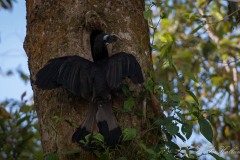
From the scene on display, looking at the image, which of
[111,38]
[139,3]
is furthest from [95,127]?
[139,3]

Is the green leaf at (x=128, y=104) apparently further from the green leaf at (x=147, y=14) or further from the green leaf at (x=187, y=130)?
the green leaf at (x=147, y=14)

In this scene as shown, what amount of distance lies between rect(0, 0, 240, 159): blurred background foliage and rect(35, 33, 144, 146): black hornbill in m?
0.23

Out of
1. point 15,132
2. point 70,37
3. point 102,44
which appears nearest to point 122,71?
point 102,44

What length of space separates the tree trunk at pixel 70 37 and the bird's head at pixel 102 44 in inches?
2.9

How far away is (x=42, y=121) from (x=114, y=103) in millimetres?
538

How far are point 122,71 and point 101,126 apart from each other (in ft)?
1.29

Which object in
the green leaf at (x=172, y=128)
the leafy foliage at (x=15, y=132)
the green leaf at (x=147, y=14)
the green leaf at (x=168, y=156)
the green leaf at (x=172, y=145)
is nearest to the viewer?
the green leaf at (x=168, y=156)

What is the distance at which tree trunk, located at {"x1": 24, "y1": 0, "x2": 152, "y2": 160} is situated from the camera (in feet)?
11.5

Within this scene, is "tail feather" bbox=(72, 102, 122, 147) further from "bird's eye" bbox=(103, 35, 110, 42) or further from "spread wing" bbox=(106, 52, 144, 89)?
"bird's eye" bbox=(103, 35, 110, 42)

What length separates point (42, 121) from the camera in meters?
3.63

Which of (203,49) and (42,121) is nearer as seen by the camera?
(42,121)

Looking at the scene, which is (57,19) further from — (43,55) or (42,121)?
(42,121)

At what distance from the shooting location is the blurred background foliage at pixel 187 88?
10.8 ft

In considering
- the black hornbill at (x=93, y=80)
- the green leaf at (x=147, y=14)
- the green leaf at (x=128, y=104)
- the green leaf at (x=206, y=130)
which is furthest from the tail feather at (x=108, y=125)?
the green leaf at (x=147, y=14)
